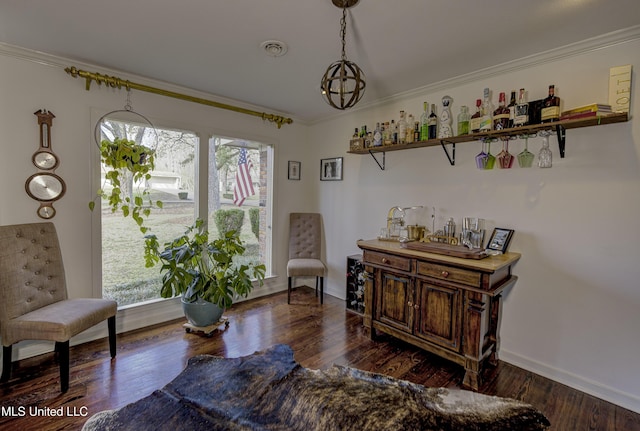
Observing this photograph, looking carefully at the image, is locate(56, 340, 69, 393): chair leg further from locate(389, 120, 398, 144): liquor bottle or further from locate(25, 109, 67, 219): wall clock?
locate(389, 120, 398, 144): liquor bottle

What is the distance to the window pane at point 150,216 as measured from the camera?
2877 millimetres

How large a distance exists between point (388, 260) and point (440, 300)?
1.75 feet

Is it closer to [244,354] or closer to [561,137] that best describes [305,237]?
[244,354]

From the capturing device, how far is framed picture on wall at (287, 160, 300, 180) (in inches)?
165

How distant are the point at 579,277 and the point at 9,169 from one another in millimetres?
4397

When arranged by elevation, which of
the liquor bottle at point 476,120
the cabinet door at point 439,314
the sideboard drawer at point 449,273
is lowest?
the cabinet door at point 439,314

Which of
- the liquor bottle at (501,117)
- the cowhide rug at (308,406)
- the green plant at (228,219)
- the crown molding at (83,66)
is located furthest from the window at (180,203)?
the liquor bottle at (501,117)

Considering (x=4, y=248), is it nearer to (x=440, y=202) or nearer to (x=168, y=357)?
(x=168, y=357)

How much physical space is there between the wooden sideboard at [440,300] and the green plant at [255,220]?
1.72m

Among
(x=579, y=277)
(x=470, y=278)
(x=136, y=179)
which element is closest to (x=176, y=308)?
(x=136, y=179)

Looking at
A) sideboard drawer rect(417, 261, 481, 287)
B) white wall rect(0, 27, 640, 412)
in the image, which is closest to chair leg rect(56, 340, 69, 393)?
white wall rect(0, 27, 640, 412)

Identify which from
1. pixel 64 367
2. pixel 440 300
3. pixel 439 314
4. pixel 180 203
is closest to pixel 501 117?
pixel 440 300

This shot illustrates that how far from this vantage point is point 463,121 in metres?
2.56

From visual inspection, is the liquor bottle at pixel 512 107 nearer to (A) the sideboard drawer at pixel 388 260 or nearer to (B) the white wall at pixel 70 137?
(A) the sideboard drawer at pixel 388 260
